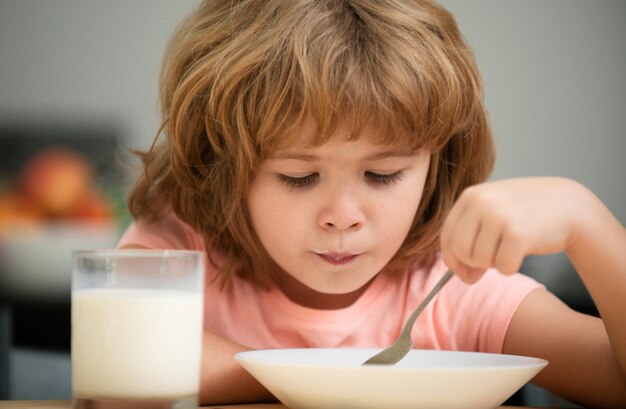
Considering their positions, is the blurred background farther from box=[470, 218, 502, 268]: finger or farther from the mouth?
box=[470, 218, 502, 268]: finger

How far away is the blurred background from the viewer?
3539 mm

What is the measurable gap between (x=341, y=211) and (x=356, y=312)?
34 centimetres

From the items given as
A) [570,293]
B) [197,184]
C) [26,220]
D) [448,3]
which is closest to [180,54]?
[197,184]

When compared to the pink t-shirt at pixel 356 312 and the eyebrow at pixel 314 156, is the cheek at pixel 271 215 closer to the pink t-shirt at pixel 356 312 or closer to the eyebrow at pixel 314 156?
the eyebrow at pixel 314 156

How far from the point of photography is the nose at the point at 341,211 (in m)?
1.05

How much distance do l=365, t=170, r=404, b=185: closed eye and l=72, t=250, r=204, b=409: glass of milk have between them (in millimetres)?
350

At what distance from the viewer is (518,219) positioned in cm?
84

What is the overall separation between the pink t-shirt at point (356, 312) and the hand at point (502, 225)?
40 cm

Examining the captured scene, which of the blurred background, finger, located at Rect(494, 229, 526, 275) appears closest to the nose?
finger, located at Rect(494, 229, 526, 275)

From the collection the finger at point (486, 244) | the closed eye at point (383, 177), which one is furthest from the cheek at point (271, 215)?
the finger at point (486, 244)

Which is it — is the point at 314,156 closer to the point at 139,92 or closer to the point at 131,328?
the point at 131,328

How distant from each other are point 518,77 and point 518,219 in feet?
9.41

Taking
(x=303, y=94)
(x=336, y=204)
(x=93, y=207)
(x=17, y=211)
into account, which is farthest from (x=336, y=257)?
(x=17, y=211)

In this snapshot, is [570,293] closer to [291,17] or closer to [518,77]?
[518,77]
